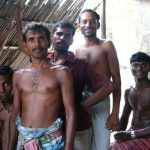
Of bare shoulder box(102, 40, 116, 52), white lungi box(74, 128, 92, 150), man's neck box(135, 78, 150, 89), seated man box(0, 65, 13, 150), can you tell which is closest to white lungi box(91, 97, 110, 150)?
white lungi box(74, 128, 92, 150)

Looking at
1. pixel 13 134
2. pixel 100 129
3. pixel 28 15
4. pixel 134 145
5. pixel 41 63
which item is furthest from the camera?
pixel 28 15

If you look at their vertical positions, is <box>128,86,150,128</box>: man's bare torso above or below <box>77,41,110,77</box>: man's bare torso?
below

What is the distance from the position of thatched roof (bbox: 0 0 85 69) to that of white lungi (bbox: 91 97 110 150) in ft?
4.11

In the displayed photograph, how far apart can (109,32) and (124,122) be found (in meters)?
2.50

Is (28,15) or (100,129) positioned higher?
(28,15)

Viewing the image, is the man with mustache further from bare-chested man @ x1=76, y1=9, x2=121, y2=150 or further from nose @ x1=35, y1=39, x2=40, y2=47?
nose @ x1=35, y1=39, x2=40, y2=47

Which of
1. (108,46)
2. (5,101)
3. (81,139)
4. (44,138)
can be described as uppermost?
(108,46)

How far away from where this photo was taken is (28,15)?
3.81m

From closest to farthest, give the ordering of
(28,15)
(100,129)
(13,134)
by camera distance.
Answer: (13,134) < (100,129) < (28,15)

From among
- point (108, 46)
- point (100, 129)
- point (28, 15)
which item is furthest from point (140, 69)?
point (28, 15)

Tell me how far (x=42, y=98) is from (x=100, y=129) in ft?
2.36

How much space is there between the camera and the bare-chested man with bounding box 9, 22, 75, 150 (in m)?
2.38

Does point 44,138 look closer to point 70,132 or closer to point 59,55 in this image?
point 70,132

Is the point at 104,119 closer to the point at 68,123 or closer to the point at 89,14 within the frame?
the point at 68,123
